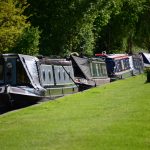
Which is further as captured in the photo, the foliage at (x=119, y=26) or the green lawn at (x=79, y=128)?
the foliage at (x=119, y=26)

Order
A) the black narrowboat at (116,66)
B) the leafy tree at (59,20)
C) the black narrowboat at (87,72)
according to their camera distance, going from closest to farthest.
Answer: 1. the black narrowboat at (87,72)
2. the black narrowboat at (116,66)
3. the leafy tree at (59,20)

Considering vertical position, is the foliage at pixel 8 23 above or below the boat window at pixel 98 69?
above

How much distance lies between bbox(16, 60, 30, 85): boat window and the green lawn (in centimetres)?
497

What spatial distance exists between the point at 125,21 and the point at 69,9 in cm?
2052

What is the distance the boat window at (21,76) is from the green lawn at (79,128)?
497 cm

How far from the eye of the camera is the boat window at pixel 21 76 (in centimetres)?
2050

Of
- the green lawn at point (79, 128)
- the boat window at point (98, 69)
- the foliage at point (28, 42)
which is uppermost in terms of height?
the foliage at point (28, 42)

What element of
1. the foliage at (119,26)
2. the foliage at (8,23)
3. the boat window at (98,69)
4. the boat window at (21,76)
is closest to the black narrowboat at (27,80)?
the boat window at (21,76)

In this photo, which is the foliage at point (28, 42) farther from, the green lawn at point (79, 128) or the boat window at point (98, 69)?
the green lawn at point (79, 128)

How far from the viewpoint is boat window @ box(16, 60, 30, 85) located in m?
20.5

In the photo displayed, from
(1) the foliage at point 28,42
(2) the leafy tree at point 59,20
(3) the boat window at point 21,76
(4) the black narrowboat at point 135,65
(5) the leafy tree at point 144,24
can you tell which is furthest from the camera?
(5) the leafy tree at point 144,24

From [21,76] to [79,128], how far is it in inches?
401

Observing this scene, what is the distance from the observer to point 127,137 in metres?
9.66

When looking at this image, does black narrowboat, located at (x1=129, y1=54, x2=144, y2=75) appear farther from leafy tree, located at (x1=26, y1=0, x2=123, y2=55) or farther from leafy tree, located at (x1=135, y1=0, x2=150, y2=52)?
leafy tree, located at (x1=135, y1=0, x2=150, y2=52)
